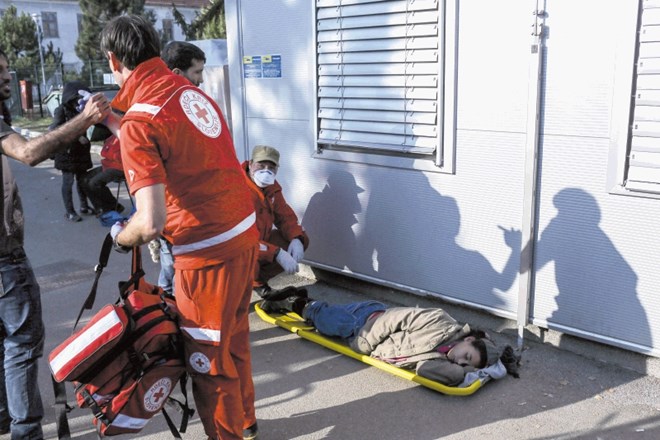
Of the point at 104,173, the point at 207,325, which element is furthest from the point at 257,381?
the point at 104,173

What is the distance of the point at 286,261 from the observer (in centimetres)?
494

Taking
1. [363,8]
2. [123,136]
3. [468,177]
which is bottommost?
[468,177]

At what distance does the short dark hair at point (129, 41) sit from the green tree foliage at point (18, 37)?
32.2 metres

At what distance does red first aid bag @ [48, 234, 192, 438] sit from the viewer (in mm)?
2828

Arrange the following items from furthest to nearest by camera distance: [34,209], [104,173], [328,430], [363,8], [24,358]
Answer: [34,209] → [104,173] → [363,8] → [328,430] → [24,358]

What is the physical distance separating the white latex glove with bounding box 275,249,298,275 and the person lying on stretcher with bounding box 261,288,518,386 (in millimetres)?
558

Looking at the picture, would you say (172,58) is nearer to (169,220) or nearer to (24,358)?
(169,220)

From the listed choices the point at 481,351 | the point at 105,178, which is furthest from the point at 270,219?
the point at 105,178

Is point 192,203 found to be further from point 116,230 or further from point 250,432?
point 250,432

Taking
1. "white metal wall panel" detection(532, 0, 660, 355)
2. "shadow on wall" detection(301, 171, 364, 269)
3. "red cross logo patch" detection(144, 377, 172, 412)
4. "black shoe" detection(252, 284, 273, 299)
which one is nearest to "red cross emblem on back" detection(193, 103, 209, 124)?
"red cross logo patch" detection(144, 377, 172, 412)

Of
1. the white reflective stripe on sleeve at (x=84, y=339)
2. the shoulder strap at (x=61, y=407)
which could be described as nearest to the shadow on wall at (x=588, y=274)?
the white reflective stripe on sleeve at (x=84, y=339)

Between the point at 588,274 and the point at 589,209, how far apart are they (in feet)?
1.35

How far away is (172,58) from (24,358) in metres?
2.02

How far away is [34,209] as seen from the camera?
9.18 metres
